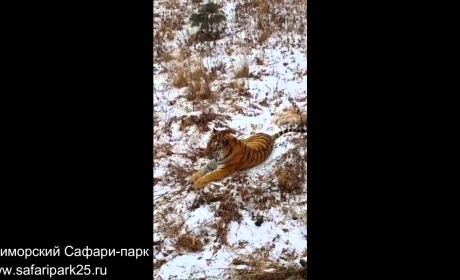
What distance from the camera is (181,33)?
645 centimetres

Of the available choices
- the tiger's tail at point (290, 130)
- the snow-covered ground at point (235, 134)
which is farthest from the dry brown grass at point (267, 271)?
the tiger's tail at point (290, 130)

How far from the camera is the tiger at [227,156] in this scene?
4.51m

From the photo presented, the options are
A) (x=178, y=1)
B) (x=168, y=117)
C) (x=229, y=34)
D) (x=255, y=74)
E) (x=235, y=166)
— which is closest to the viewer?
(x=235, y=166)

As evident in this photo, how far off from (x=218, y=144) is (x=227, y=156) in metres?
0.14

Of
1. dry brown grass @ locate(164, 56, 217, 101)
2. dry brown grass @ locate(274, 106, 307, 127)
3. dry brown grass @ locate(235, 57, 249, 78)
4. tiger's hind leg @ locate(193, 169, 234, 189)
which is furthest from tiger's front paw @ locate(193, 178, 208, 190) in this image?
dry brown grass @ locate(235, 57, 249, 78)

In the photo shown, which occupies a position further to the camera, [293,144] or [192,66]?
[192,66]

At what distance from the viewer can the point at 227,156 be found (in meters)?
4.56

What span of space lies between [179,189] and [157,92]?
1447mm

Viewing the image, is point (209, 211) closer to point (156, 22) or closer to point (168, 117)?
point (168, 117)

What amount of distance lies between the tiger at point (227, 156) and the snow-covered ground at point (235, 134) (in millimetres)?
73

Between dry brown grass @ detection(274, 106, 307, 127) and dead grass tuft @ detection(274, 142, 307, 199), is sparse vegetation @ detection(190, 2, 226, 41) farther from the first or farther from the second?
dead grass tuft @ detection(274, 142, 307, 199)

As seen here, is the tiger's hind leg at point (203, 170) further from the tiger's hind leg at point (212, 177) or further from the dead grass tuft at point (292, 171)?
the dead grass tuft at point (292, 171)
